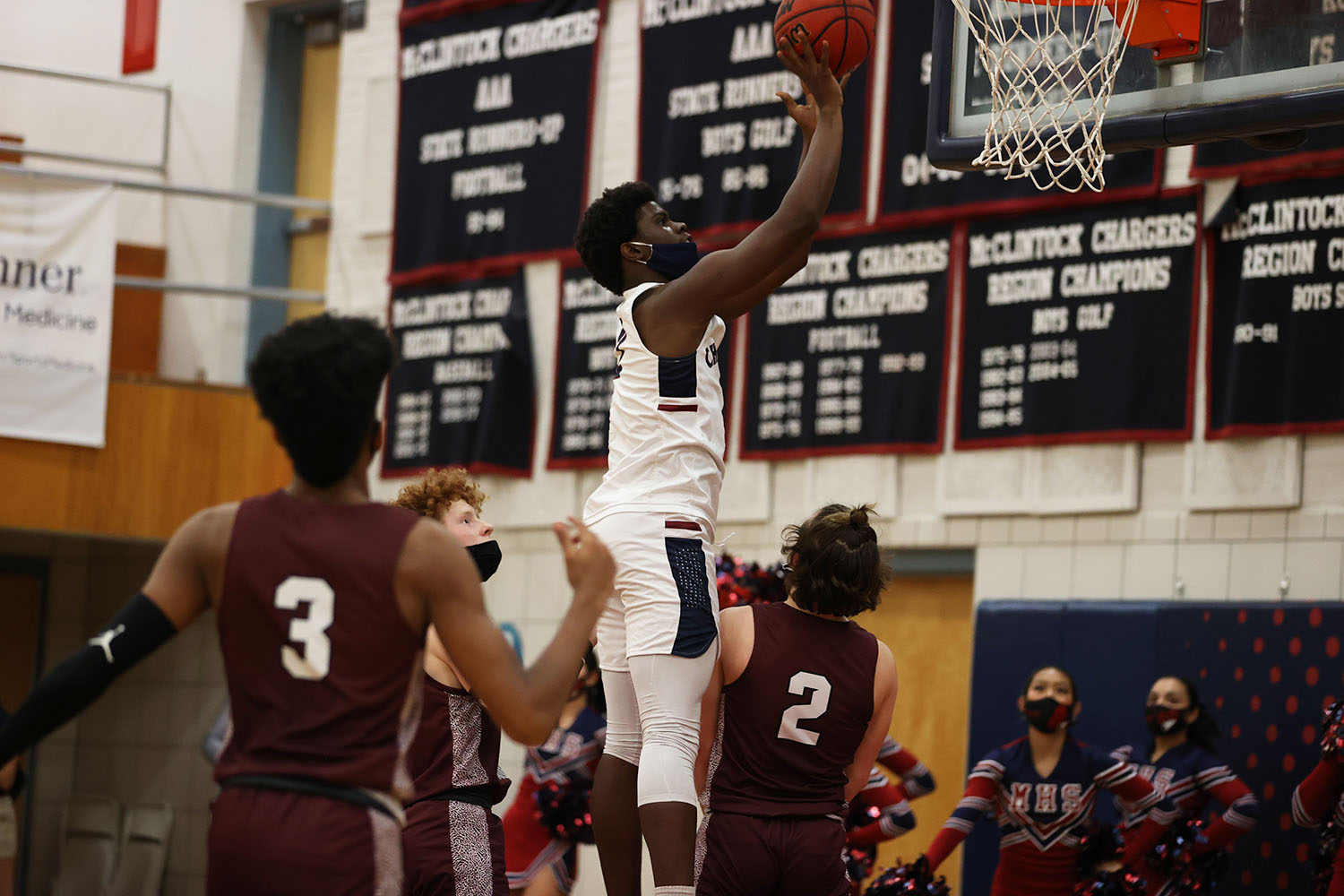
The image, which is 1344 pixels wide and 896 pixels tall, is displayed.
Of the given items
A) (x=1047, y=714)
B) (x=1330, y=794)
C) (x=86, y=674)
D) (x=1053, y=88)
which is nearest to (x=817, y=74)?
(x=86, y=674)

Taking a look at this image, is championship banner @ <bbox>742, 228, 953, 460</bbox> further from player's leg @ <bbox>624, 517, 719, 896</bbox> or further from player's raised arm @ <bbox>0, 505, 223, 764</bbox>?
player's raised arm @ <bbox>0, 505, 223, 764</bbox>

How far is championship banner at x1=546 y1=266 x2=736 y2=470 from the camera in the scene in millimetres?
11828

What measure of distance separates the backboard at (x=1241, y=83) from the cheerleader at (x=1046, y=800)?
3054 millimetres

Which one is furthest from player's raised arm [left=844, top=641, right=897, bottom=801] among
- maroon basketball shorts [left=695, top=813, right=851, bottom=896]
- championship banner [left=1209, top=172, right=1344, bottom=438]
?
championship banner [left=1209, top=172, right=1344, bottom=438]

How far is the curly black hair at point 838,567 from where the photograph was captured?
15.7 feet

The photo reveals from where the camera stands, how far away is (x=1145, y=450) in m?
9.54

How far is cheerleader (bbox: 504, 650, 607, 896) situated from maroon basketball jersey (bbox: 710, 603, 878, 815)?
13.2ft

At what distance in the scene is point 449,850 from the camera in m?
4.43

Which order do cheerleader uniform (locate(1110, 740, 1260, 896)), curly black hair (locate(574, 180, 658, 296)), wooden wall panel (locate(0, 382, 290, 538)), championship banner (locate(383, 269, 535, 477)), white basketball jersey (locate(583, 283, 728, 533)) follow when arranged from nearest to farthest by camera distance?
white basketball jersey (locate(583, 283, 728, 533))
curly black hair (locate(574, 180, 658, 296))
cheerleader uniform (locate(1110, 740, 1260, 896))
championship banner (locate(383, 269, 535, 477))
wooden wall panel (locate(0, 382, 290, 538))

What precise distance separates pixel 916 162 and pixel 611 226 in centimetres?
597

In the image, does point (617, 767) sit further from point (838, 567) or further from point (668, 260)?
point (668, 260)

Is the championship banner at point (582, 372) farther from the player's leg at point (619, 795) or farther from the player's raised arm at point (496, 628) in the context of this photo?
the player's raised arm at point (496, 628)

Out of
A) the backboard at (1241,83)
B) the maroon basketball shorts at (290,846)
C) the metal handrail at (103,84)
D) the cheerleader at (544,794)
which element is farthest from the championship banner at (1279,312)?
the metal handrail at (103,84)

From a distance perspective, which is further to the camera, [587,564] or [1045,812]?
[1045,812]
